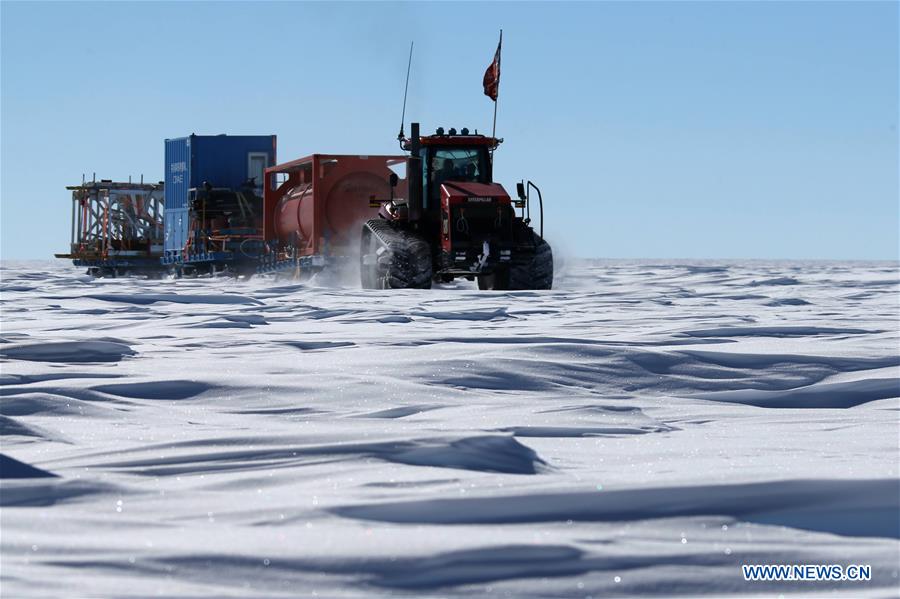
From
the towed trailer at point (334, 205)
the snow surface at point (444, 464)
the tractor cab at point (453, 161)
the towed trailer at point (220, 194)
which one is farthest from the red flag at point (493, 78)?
the snow surface at point (444, 464)

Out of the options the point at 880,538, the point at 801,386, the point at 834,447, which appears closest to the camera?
the point at 880,538

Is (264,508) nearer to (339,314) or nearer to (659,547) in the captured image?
(659,547)

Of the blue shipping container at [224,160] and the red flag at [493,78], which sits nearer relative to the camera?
the red flag at [493,78]

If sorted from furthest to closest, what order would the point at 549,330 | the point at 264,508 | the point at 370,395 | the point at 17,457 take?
the point at 549,330, the point at 370,395, the point at 17,457, the point at 264,508

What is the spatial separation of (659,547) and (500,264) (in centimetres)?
1478

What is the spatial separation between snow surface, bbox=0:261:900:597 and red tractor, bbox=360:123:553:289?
8.77 meters

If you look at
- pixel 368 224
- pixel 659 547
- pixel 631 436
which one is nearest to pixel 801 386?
pixel 631 436

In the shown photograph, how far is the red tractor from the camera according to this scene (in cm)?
1745

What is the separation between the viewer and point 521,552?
304cm

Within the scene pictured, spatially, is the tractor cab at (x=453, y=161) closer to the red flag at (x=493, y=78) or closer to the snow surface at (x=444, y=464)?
the red flag at (x=493, y=78)

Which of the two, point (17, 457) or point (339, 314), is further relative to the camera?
point (339, 314)

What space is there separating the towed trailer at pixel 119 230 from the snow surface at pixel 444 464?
79.6 ft

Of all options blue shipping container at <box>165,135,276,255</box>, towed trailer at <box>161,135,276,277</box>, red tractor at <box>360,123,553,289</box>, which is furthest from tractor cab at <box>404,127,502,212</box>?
blue shipping container at <box>165,135,276,255</box>

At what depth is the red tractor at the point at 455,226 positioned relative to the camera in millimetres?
17453
